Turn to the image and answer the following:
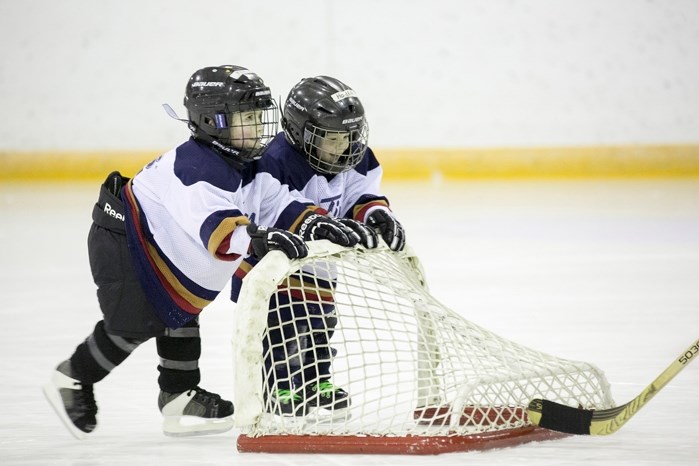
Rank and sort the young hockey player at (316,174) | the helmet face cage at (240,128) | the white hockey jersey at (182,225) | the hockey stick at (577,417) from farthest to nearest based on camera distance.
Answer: the young hockey player at (316,174)
the helmet face cage at (240,128)
the white hockey jersey at (182,225)
the hockey stick at (577,417)

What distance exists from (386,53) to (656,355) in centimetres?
557

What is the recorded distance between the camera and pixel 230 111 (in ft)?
7.66

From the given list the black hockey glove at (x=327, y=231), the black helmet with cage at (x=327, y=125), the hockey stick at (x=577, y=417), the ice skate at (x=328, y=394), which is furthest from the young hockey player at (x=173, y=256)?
the hockey stick at (x=577, y=417)

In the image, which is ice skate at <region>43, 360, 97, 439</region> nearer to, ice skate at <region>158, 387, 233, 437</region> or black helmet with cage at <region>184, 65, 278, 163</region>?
ice skate at <region>158, 387, 233, 437</region>

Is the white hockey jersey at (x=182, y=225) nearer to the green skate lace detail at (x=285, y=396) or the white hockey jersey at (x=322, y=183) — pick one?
the white hockey jersey at (x=322, y=183)

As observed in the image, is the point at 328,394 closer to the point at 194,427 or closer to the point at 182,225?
the point at 194,427

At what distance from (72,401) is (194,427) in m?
0.27

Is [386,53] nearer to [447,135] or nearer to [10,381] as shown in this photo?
[447,135]

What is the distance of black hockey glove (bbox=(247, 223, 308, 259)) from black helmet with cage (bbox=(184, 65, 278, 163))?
27cm

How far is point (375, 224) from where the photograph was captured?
2.49 metres

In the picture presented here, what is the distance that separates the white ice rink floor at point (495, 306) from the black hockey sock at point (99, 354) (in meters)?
0.12

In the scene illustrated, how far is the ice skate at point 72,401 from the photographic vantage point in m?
2.27

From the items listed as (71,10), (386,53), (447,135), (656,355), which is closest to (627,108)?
(447,135)

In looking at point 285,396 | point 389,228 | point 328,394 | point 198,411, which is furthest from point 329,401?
point 389,228
